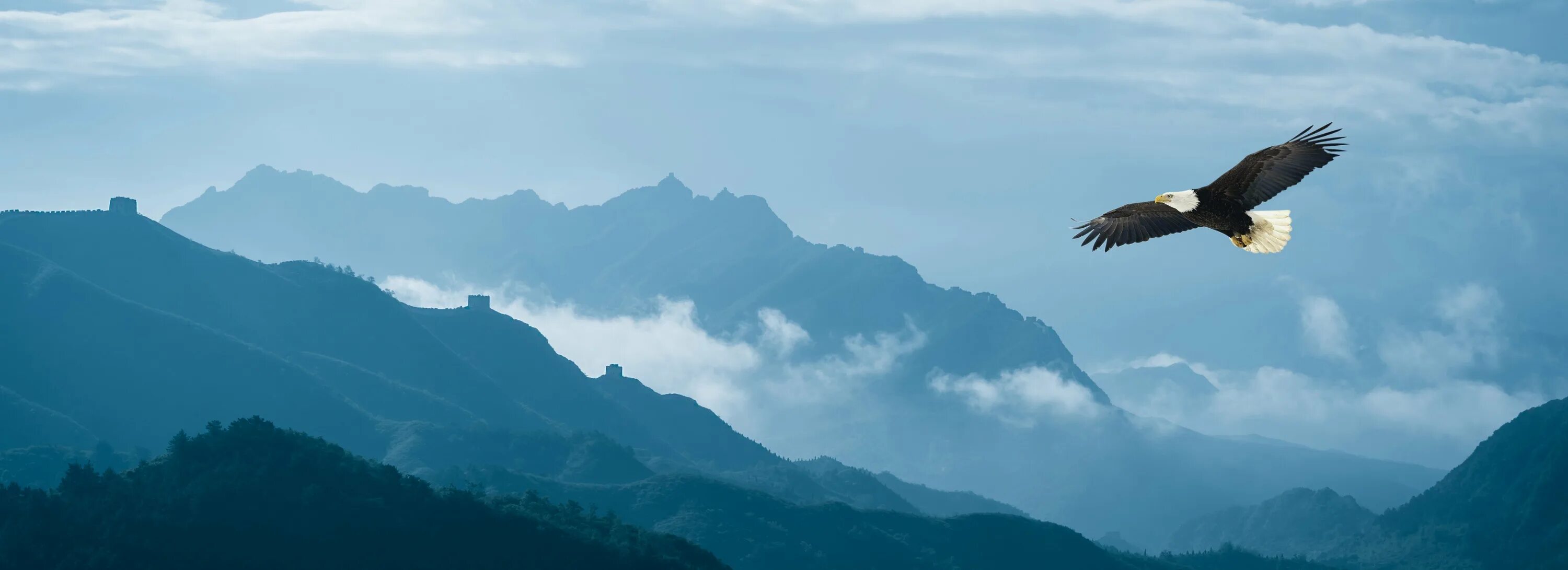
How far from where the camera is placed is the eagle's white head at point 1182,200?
27203 mm

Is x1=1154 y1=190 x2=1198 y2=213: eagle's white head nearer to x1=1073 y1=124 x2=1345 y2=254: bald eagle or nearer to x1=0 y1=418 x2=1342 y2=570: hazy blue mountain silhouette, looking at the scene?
x1=1073 y1=124 x2=1345 y2=254: bald eagle

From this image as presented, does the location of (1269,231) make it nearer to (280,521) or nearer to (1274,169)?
(1274,169)

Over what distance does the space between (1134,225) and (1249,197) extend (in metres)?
2.31

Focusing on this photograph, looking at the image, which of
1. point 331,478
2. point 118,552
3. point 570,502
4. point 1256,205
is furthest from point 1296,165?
point 570,502

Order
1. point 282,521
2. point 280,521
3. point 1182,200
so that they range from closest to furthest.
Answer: point 1182,200
point 280,521
point 282,521

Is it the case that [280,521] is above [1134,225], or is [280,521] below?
below

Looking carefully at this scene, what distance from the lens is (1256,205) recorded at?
28219mm

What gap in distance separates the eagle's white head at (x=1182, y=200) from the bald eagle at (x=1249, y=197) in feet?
0.03

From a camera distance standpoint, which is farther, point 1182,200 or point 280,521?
point 280,521

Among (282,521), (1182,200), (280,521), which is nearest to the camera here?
(1182,200)

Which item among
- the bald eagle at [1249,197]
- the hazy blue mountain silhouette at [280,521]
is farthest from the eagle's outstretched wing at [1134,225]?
the hazy blue mountain silhouette at [280,521]

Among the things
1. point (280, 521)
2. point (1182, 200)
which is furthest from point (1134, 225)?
point (280, 521)

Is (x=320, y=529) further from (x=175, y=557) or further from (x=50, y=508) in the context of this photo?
(x=50, y=508)

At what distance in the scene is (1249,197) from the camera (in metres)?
28.0
